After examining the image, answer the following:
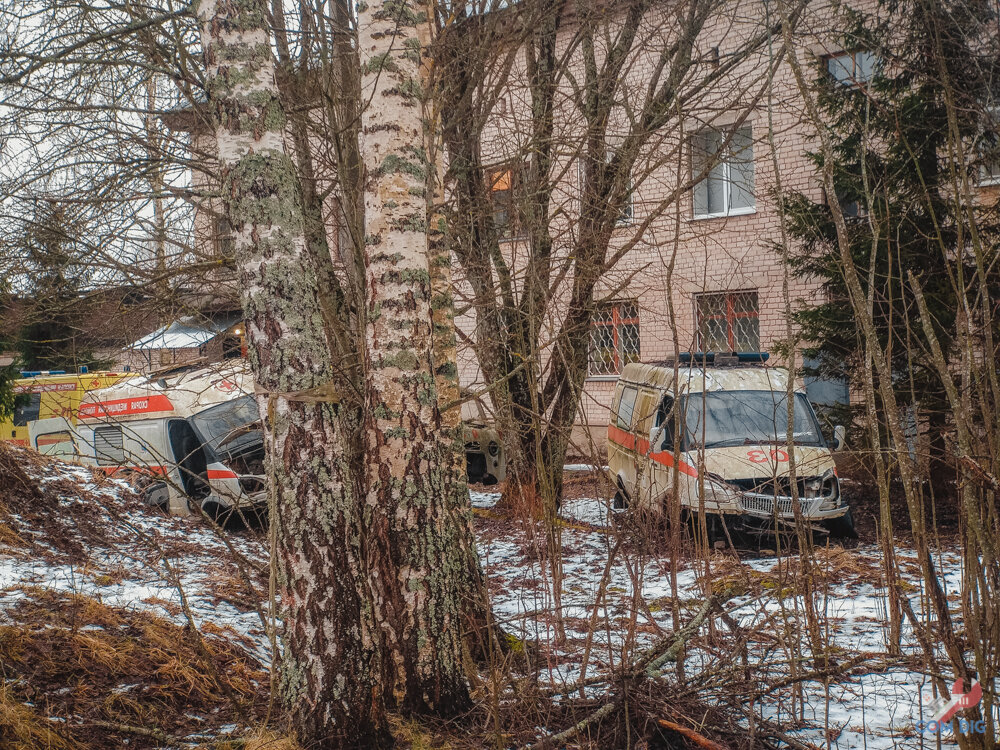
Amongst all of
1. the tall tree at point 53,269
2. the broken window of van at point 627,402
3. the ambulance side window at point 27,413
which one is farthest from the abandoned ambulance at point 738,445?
the ambulance side window at point 27,413

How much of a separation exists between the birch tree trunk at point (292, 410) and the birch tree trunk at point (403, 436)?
374mm

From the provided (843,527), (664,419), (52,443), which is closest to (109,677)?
(664,419)

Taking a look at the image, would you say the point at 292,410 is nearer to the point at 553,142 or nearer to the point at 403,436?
the point at 403,436

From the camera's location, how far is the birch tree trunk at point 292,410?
11.6 ft

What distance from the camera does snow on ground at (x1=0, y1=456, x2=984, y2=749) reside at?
3.89 m

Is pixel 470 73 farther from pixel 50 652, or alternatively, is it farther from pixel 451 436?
pixel 50 652

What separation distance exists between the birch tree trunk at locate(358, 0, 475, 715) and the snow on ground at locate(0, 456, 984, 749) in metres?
0.48

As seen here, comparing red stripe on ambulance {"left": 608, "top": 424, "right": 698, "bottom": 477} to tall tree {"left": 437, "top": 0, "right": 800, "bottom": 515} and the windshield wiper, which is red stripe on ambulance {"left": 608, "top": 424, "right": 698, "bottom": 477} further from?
tall tree {"left": 437, "top": 0, "right": 800, "bottom": 515}

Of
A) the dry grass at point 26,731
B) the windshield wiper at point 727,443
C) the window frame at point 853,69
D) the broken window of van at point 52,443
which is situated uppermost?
the window frame at point 853,69

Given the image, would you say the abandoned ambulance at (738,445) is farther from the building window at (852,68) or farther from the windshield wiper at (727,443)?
the building window at (852,68)

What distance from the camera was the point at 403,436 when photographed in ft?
13.2

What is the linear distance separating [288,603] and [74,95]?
6392 mm

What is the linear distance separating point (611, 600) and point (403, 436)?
2525 mm

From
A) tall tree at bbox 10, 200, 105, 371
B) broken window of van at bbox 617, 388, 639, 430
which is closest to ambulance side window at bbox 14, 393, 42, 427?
tall tree at bbox 10, 200, 105, 371
